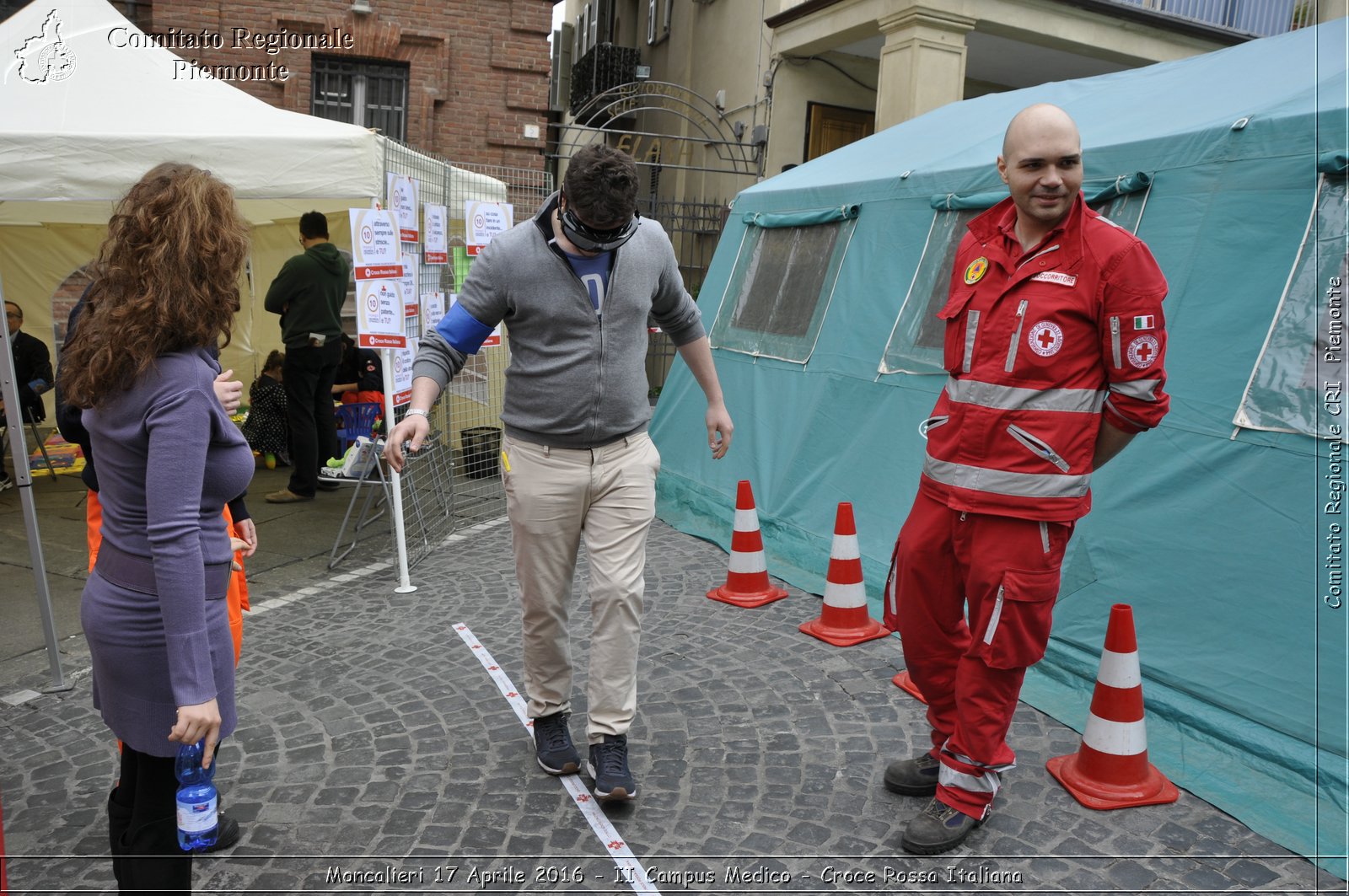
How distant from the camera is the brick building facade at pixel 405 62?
11.9m

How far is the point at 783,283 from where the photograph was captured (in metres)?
7.06

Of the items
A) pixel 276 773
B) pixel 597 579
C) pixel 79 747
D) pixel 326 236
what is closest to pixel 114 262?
pixel 597 579

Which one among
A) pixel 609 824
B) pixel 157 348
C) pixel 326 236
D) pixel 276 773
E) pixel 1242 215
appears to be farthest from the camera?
pixel 326 236

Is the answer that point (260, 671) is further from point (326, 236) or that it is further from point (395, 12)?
→ point (395, 12)

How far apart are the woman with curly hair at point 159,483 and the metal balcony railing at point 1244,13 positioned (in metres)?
13.9

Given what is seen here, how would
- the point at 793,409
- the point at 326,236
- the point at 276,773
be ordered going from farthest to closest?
1. the point at 326,236
2. the point at 793,409
3. the point at 276,773

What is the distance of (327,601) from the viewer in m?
5.48

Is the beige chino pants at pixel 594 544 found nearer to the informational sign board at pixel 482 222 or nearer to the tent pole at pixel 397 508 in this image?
the tent pole at pixel 397 508

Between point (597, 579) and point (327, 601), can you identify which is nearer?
point (597, 579)

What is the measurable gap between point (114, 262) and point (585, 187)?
1281 millimetres

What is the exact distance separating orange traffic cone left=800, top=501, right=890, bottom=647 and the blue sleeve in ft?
7.62

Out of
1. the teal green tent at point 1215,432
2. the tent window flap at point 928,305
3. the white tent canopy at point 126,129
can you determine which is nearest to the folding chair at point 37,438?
the white tent canopy at point 126,129

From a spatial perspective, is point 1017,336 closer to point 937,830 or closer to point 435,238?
point 937,830

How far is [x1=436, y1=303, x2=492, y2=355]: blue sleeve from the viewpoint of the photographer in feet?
10.5
